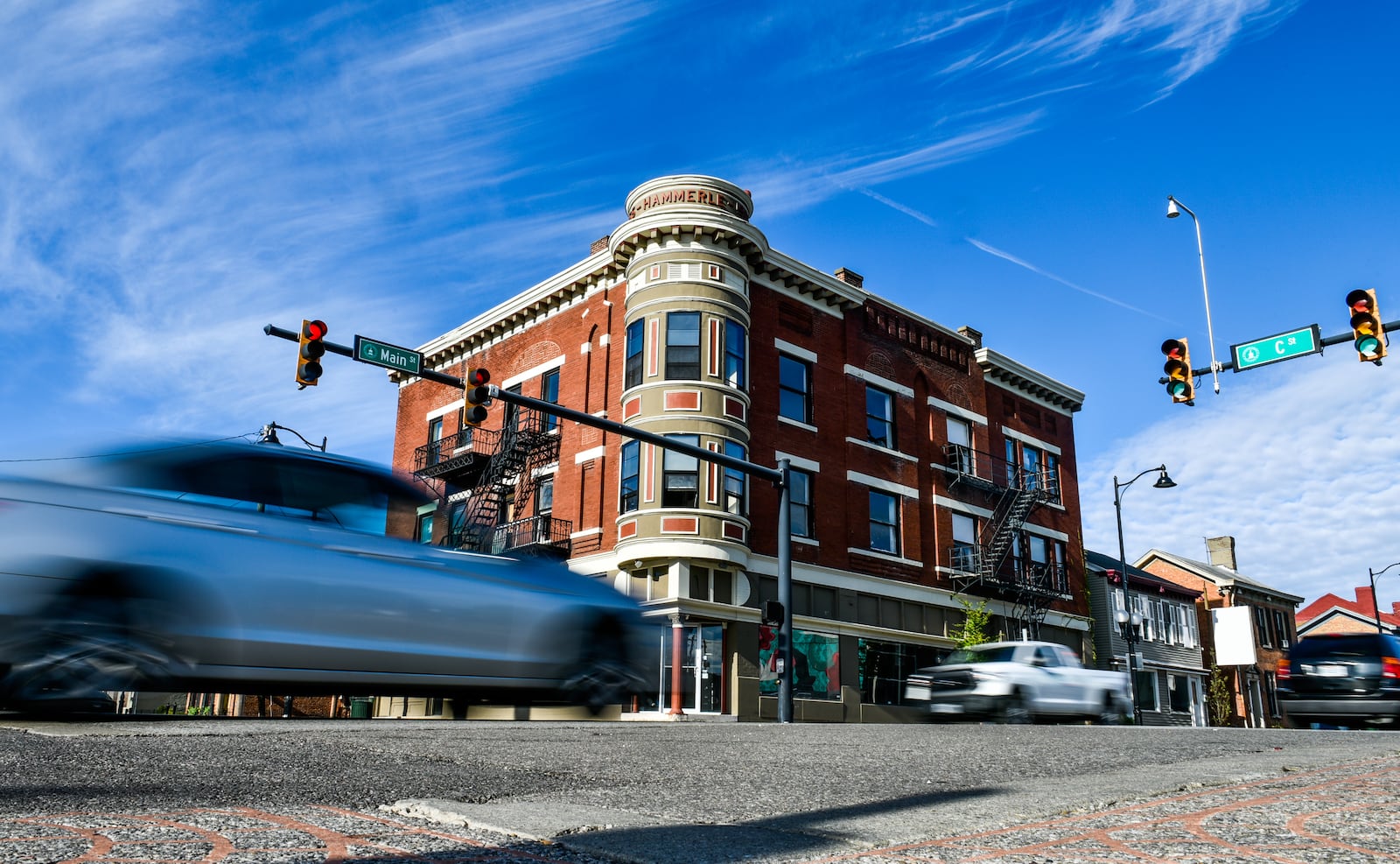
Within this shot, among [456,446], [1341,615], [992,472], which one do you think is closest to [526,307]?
[456,446]

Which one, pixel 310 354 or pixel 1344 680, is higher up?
pixel 310 354

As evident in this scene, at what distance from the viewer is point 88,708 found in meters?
1.57

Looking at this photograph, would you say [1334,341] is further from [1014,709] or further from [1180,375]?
[1014,709]

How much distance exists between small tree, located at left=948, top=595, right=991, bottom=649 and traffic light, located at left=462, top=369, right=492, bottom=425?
23.0 meters

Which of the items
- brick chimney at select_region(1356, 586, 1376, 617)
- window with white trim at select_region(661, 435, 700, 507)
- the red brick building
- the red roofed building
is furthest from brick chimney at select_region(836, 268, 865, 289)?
brick chimney at select_region(1356, 586, 1376, 617)

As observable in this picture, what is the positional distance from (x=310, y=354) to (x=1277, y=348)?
53.3ft

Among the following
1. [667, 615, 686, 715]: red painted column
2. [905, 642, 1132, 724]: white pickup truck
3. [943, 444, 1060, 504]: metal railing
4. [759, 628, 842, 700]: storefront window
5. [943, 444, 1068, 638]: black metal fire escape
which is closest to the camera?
[905, 642, 1132, 724]: white pickup truck

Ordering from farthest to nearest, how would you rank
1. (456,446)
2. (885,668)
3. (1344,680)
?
1. (456,446)
2. (885,668)
3. (1344,680)

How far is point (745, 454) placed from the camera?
31.6 m

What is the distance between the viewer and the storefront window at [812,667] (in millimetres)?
31188

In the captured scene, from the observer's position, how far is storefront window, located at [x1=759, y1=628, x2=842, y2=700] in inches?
1228

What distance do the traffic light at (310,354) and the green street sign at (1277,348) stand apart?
51.8ft

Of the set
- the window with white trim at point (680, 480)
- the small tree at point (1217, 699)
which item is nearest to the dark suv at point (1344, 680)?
the window with white trim at point (680, 480)

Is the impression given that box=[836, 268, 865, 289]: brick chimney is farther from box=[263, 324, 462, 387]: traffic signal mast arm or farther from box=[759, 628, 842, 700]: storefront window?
box=[263, 324, 462, 387]: traffic signal mast arm
